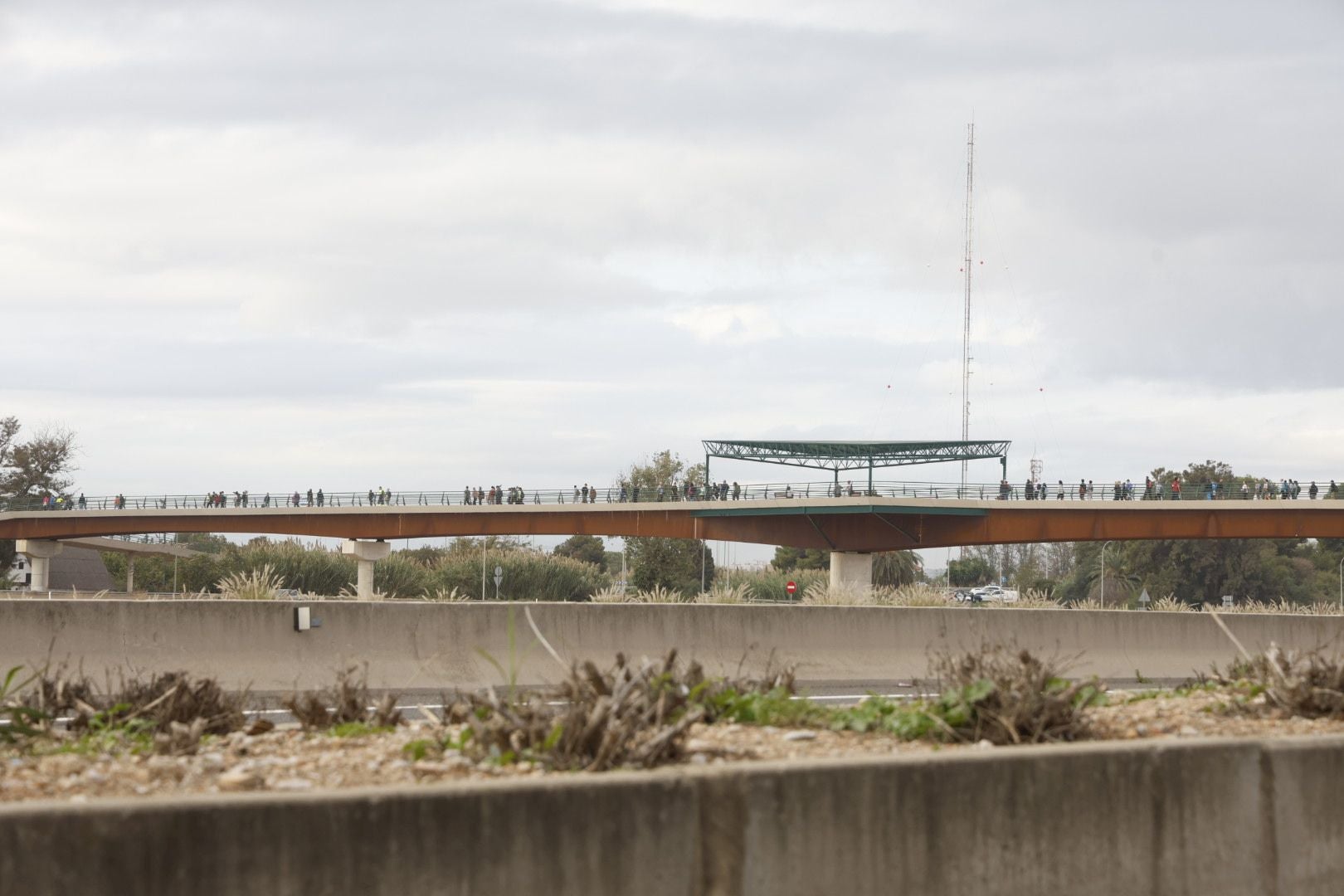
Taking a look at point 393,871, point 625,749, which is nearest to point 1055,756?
point 625,749

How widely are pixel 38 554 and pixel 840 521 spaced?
58971mm

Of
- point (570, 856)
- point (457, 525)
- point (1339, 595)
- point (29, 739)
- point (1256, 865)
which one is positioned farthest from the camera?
point (1339, 595)

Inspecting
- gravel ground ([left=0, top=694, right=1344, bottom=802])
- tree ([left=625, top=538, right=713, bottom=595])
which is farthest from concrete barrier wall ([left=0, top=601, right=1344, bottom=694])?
tree ([left=625, top=538, right=713, bottom=595])

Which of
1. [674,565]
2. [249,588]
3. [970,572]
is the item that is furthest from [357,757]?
[970,572]

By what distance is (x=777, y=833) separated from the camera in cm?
461

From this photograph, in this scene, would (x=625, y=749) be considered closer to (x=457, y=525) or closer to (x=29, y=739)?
(x=29, y=739)

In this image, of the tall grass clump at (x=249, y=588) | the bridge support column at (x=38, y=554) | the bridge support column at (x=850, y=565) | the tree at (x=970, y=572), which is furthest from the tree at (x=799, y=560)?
the tall grass clump at (x=249, y=588)

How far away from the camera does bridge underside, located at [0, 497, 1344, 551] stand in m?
58.8

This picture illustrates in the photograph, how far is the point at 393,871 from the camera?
4.14 metres

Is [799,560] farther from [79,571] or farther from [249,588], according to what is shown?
[249,588]

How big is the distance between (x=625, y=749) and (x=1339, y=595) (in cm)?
12326

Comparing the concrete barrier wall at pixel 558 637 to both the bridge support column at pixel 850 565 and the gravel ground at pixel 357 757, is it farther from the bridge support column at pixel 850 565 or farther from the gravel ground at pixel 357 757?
the bridge support column at pixel 850 565

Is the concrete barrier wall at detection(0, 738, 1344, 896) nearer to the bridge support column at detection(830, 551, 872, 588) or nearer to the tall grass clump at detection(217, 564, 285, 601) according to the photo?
the tall grass clump at detection(217, 564, 285, 601)

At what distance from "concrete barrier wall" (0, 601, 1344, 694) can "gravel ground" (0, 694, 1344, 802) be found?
5.36m
